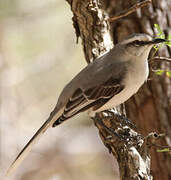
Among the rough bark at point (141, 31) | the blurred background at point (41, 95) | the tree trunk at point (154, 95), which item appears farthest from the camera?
the blurred background at point (41, 95)

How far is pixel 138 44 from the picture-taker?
425 centimetres

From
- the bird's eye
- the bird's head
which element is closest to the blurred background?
the bird's head

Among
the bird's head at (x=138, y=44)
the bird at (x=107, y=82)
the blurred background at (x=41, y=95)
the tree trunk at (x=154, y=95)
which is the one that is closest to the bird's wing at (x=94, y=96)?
the bird at (x=107, y=82)

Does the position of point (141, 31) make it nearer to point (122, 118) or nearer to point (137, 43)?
point (137, 43)

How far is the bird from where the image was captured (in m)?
4.20

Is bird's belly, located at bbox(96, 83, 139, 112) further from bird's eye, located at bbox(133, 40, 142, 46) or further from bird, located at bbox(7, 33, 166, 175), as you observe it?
bird's eye, located at bbox(133, 40, 142, 46)

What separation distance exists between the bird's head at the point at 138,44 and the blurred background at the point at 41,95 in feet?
12.0

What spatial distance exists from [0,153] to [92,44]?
3.55 meters

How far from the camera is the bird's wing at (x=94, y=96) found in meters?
4.23

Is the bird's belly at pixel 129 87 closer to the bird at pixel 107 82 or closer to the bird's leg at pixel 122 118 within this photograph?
the bird at pixel 107 82

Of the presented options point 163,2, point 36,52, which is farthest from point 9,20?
point 163,2

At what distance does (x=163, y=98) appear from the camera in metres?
5.32

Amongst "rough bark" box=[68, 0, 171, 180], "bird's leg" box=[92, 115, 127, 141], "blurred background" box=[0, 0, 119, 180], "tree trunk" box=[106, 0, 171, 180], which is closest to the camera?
"bird's leg" box=[92, 115, 127, 141]

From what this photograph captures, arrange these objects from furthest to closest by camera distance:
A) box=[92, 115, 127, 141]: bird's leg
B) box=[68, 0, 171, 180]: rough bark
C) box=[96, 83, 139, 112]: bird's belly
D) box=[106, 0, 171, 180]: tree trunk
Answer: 1. box=[106, 0, 171, 180]: tree trunk
2. box=[68, 0, 171, 180]: rough bark
3. box=[96, 83, 139, 112]: bird's belly
4. box=[92, 115, 127, 141]: bird's leg
